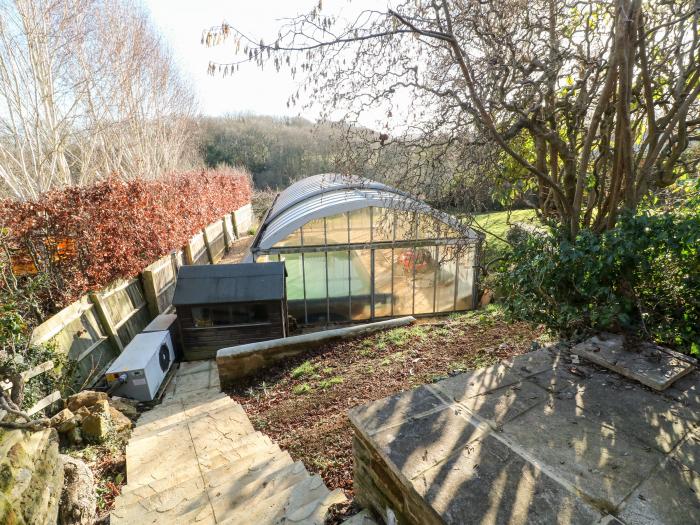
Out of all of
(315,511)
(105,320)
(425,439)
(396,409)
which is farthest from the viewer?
(105,320)

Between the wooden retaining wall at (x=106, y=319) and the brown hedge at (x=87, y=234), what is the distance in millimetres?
312

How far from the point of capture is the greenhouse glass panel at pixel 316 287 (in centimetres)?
852

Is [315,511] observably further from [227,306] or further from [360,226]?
[360,226]

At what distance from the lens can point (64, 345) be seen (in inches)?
213

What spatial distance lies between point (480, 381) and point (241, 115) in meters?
50.2

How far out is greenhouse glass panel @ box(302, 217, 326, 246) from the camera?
828cm

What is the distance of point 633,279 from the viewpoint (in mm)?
2994

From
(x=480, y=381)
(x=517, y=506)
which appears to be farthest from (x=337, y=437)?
(x=517, y=506)

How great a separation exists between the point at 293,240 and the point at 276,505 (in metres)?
6.12

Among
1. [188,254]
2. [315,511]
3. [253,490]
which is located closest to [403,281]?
[253,490]

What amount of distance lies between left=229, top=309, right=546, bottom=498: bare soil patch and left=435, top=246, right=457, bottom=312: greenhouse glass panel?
8.40 feet

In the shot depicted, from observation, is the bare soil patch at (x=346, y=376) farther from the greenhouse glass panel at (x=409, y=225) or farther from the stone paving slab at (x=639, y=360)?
the greenhouse glass panel at (x=409, y=225)

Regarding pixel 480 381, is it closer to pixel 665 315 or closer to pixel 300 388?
pixel 665 315

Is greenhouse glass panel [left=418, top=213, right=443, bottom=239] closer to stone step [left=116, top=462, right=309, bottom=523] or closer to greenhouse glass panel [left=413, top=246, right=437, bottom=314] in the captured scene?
greenhouse glass panel [left=413, top=246, right=437, bottom=314]
